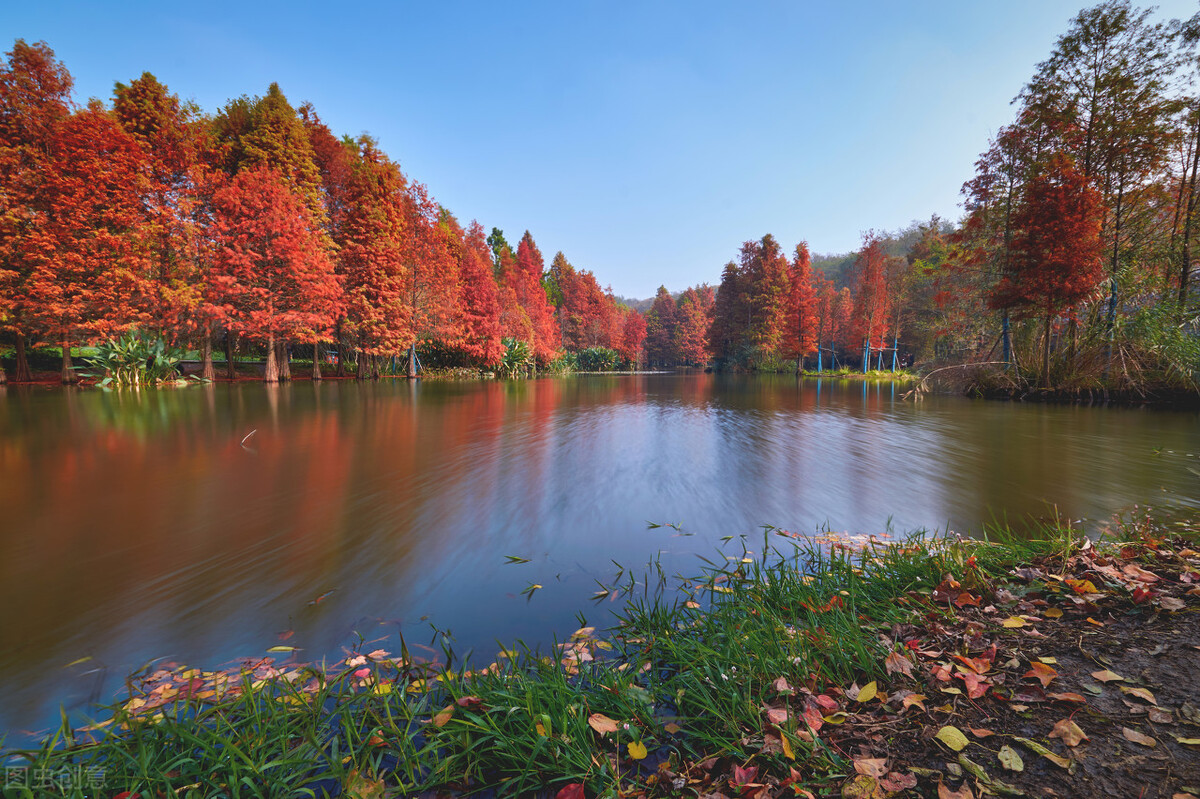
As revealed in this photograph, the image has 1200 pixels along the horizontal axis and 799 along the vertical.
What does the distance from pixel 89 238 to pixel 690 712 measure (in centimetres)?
2600

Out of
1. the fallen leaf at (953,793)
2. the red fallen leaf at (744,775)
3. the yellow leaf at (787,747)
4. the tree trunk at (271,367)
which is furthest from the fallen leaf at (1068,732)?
the tree trunk at (271,367)

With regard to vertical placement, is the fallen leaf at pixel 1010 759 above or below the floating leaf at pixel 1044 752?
below

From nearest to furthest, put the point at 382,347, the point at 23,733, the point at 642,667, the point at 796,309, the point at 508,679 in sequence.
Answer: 1. the point at 23,733
2. the point at 508,679
3. the point at 642,667
4. the point at 382,347
5. the point at 796,309

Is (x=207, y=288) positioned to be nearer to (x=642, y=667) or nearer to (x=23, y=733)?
(x=23, y=733)

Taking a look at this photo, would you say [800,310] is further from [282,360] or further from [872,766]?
[872,766]

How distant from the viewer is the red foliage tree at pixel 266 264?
61.9 ft

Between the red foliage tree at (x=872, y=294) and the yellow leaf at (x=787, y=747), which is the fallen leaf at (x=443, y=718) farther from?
the red foliage tree at (x=872, y=294)

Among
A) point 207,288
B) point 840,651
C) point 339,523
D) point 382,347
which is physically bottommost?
point 339,523

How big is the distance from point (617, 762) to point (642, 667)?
669 millimetres

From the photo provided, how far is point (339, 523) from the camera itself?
167 inches

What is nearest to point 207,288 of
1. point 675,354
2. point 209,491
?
point 209,491

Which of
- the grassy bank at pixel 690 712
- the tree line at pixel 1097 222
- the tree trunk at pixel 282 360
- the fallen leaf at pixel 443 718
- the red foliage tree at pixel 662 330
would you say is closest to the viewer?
the grassy bank at pixel 690 712

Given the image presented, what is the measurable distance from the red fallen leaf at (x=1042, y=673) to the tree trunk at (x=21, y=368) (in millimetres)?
30377

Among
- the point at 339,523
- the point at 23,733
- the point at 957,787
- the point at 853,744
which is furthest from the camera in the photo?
the point at 339,523
